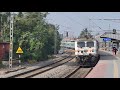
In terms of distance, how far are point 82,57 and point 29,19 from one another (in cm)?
388

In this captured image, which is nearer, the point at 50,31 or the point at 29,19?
the point at 29,19
